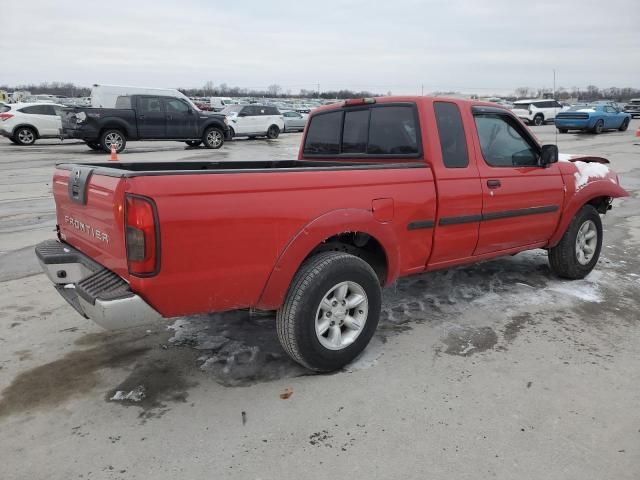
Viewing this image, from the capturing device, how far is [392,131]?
13.5ft

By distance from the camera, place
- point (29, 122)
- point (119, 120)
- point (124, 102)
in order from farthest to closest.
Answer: point (29, 122) < point (124, 102) < point (119, 120)

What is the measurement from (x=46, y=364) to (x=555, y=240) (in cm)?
452

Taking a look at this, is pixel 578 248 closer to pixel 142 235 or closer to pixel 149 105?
pixel 142 235

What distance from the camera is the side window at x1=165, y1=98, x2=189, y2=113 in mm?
17609

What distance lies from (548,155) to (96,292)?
390 cm

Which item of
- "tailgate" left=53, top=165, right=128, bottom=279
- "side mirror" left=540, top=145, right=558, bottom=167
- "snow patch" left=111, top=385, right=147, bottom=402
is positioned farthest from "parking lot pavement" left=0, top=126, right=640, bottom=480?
"side mirror" left=540, top=145, right=558, bottom=167

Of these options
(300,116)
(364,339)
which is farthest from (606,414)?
(300,116)

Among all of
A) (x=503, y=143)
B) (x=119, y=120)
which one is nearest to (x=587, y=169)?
(x=503, y=143)

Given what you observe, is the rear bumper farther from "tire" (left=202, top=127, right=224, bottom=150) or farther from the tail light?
"tire" (left=202, top=127, right=224, bottom=150)

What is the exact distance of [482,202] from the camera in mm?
4121

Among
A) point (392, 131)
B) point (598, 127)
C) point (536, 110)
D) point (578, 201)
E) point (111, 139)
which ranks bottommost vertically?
point (578, 201)

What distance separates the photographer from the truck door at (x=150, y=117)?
16.9m

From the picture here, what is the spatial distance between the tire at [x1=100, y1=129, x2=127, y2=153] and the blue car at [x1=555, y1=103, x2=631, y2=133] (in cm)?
2079

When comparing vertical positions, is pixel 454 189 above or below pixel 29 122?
below
